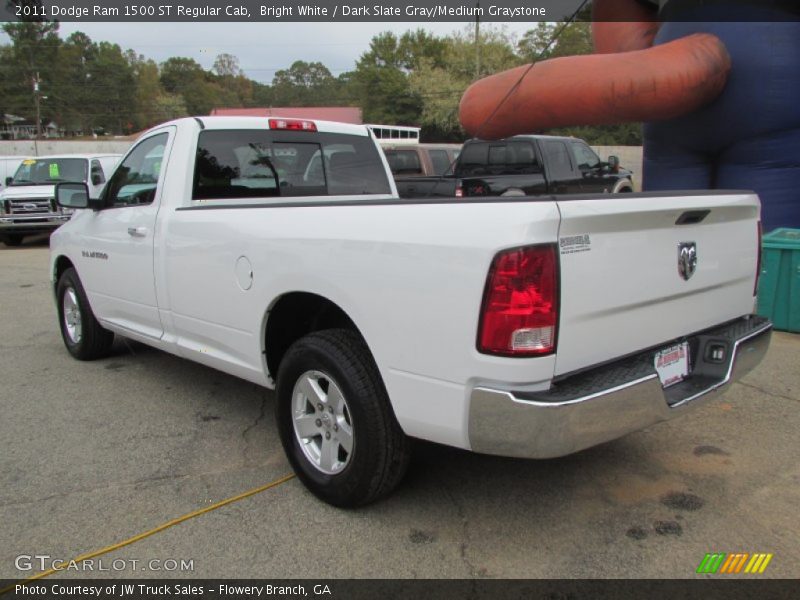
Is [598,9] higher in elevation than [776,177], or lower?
higher

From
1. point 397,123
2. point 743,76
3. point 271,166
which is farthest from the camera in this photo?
point 397,123

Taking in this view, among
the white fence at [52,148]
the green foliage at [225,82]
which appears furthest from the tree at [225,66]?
the white fence at [52,148]

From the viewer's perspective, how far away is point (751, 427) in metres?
3.77

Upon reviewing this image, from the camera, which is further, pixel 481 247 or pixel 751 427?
pixel 751 427

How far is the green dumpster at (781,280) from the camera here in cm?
563

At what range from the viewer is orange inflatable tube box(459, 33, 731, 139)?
6.08m

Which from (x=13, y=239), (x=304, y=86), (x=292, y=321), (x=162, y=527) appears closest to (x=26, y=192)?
(x=13, y=239)

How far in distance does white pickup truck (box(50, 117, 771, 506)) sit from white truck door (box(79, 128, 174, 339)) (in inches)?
1.9

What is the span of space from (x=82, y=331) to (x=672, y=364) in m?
4.54

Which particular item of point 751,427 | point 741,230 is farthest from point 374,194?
point 751,427

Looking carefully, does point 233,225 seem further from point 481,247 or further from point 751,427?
point 751,427

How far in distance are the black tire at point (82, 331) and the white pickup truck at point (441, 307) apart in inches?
54.9

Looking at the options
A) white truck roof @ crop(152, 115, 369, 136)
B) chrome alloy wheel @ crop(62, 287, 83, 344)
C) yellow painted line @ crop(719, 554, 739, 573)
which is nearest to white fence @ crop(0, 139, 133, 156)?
chrome alloy wheel @ crop(62, 287, 83, 344)

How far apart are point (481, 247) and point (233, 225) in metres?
1.63
